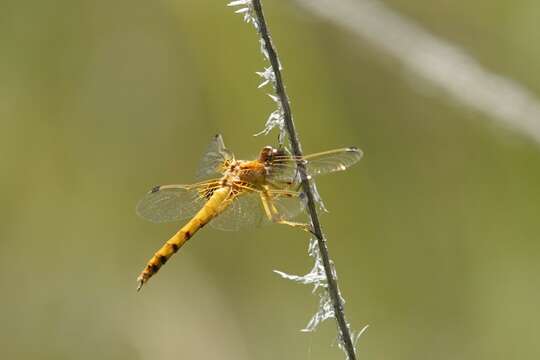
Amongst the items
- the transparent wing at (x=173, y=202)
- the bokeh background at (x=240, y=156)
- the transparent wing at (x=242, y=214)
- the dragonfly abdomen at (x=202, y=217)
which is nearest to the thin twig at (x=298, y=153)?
the transparent wing at (x=242, y=214)

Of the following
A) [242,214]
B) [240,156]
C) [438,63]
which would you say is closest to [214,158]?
[242,214]

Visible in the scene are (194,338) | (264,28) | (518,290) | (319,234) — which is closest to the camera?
(264,28)

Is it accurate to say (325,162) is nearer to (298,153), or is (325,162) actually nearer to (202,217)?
(202,217)

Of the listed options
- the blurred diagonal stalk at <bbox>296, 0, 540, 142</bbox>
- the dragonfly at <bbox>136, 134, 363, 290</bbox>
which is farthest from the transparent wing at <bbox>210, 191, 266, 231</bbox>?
the blurred diagonal stalk at <bbox>296, 0, 540, 142</bbox>

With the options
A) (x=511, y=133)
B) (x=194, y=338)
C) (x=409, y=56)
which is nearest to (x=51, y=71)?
(x=194, y=338)

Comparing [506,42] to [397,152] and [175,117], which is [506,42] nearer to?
[397,152]

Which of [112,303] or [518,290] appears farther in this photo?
[112,303]

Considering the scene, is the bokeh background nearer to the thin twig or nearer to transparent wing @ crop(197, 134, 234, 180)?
transparent wing @ crop(197, 134, 234, 180)
